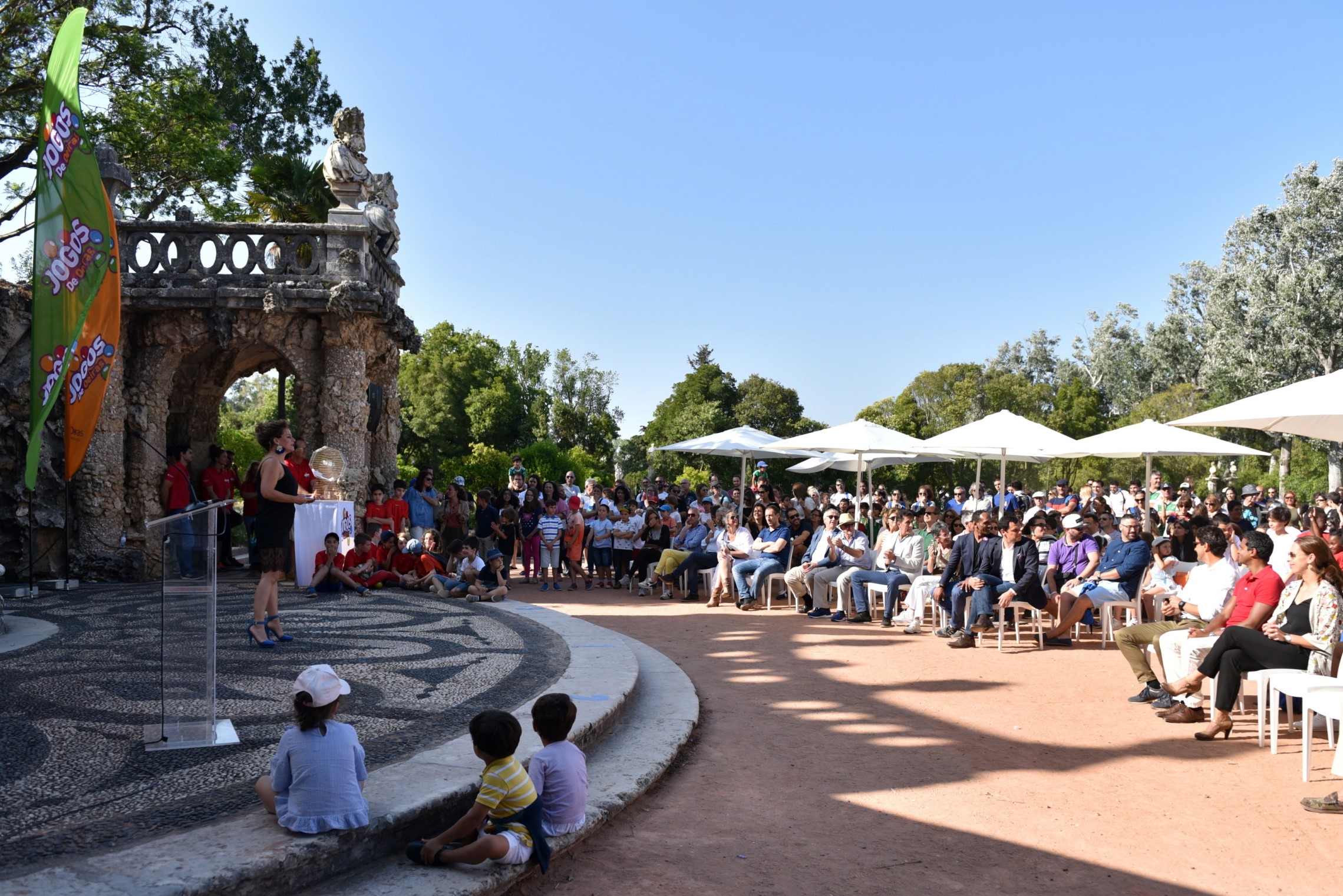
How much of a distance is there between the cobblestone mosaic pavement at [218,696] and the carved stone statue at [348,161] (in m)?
6.65

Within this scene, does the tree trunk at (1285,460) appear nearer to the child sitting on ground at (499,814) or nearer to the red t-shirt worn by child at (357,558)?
the red t-shirt worn by child at (357,558)

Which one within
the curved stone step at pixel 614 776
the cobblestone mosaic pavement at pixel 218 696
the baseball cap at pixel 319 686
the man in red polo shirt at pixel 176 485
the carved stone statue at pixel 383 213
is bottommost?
the curved stone step at pixel 614 776

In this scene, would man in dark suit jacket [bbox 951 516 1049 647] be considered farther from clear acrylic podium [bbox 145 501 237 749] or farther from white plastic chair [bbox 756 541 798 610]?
clear acrylic podium [bbox 145 501 237 749]

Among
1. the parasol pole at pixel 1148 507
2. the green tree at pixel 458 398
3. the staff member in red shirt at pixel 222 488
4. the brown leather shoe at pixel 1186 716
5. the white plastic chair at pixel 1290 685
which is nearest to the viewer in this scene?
the white plastic chair at pixel 1290 685

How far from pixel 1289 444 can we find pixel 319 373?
108 ft

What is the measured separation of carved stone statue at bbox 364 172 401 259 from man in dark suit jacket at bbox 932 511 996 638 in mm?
9442

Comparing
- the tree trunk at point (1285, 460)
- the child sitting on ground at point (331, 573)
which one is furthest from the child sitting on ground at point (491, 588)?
the tree trunk at point (1285, 460)

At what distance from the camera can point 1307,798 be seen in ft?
16.2

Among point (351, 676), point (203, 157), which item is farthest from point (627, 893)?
point (203, 157)

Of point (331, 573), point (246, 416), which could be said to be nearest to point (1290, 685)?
point (331, 573)

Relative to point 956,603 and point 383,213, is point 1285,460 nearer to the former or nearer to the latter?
point 956,603

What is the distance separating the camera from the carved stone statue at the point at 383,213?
14032mm

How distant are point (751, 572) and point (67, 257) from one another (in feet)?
31.7

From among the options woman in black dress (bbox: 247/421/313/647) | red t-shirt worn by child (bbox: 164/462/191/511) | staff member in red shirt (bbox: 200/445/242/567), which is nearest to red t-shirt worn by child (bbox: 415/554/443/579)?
staff member in red shirt (bbox: 200/445/242/567)
